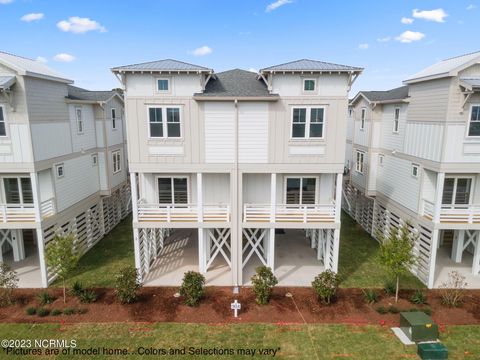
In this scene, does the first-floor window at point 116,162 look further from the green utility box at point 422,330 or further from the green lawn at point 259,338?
the green utility box at point 422,330

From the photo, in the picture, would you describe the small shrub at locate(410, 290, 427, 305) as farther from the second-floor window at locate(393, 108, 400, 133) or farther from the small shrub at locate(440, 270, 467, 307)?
the second-floor window at locate(393, 108, 400, 133)

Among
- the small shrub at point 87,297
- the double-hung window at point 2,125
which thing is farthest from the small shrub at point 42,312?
the double-hung window at point 2,125

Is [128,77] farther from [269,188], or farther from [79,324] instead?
[79,324]

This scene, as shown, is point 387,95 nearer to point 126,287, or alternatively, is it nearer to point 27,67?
point 126,287

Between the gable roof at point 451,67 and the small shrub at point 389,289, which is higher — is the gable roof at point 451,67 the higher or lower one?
the higher one

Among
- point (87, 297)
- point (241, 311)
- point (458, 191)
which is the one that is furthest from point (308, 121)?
point (87, 297)

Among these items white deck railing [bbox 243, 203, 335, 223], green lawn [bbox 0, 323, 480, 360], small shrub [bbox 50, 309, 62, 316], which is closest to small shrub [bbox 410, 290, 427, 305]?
green lawn [bbox 0, 323, 480, 360]
